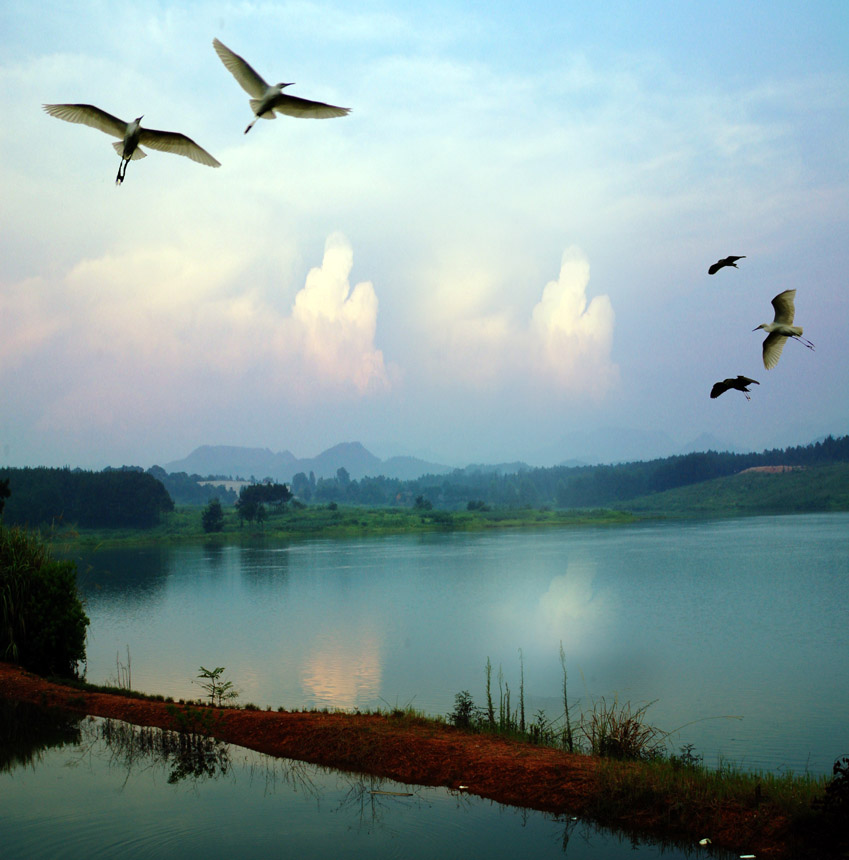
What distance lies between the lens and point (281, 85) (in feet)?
19.7

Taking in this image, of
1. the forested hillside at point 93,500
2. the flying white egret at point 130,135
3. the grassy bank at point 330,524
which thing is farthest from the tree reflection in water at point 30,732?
the forested hillside at point 93,500

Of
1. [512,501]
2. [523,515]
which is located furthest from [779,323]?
[512,501]

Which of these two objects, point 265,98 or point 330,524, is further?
point 330,524

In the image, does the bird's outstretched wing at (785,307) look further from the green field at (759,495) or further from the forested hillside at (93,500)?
the green field at (759,495)

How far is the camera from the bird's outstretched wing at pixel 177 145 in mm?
6871

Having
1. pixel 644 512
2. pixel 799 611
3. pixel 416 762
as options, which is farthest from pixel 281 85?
pixel 644 512

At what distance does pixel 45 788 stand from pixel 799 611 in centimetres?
2916

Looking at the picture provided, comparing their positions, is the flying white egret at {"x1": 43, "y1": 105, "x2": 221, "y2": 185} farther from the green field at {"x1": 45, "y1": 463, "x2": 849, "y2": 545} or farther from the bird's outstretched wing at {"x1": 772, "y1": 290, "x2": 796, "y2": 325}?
the green field at {"x1": 45, "y1": 463, "x2": 849, "y2": 545}

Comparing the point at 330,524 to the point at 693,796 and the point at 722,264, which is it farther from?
the point at 722,264

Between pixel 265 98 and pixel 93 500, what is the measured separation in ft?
379

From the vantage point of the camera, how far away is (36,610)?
17.2 m

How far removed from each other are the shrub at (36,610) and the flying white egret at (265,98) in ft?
46.4

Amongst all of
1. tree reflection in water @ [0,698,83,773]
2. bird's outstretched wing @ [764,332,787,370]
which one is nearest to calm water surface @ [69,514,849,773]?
tree reflection in water @ [0,698,83,773]

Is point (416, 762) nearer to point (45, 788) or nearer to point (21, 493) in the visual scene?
point (45, 788)
